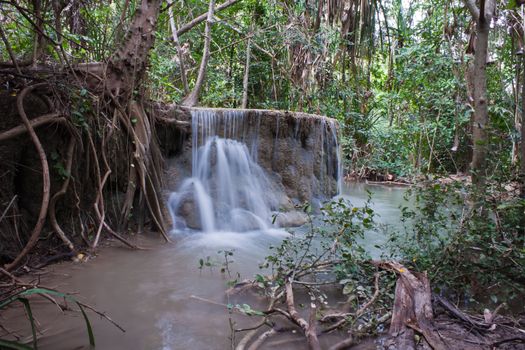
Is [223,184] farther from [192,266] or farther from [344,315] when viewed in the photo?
[344,315]

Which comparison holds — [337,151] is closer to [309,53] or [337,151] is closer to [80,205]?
[309,53]

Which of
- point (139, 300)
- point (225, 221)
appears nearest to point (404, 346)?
point (139, 300)

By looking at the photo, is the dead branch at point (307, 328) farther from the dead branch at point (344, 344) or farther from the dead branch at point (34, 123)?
the dead branch at point (34, 123)

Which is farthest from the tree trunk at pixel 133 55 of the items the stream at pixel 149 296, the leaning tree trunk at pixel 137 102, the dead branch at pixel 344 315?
the dead branch at pixel 344 315

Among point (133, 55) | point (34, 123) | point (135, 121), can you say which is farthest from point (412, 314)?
point (133, 55)

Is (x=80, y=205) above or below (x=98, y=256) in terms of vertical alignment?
above

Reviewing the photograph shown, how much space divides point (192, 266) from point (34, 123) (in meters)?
1.88

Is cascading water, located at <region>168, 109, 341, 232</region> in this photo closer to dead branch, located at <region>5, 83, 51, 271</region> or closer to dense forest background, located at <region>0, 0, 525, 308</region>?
dense forest background, located at <region>0, 0, 525, 308</region>

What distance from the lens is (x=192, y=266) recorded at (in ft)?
11.7

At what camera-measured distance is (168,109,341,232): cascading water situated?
5.39 meters

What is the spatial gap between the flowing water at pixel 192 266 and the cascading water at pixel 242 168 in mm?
17

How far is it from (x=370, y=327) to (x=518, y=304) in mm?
1407

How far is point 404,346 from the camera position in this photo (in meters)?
2.05

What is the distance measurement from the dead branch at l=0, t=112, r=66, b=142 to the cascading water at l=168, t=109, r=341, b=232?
7.03 ft
